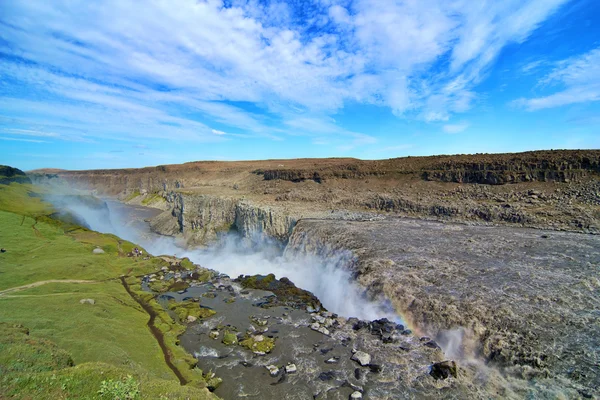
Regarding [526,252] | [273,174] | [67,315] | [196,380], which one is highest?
[273,174]

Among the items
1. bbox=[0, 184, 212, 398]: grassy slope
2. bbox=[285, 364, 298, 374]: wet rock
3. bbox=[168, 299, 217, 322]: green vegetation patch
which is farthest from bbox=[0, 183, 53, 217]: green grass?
bbox=[285, 364, 298, 374]: wet rock

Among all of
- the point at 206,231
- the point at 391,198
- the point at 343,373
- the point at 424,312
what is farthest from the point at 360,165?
the point at 343,373

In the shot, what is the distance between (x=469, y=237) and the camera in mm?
30062

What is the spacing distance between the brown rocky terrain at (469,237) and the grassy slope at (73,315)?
14937mm

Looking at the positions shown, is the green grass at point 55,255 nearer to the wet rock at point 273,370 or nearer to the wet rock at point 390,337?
the wet rock at point 273,370

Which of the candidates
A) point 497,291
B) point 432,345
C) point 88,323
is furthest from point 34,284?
point 497,291

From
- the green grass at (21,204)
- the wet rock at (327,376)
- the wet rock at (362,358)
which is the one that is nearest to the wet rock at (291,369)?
the wet rock at (327,376)

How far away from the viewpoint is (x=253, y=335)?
22.5 meters

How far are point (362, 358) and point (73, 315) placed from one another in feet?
66.1

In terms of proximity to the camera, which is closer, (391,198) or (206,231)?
(391,198)

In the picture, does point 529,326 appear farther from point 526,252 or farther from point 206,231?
point 206,231

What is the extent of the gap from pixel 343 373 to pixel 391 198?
32.3 m

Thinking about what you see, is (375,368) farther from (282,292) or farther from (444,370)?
(282,292)

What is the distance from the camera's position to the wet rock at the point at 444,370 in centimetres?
1512
